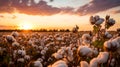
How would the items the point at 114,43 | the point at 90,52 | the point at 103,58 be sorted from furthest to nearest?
the point at 90,52, the point at 114,43, the point at 103,58

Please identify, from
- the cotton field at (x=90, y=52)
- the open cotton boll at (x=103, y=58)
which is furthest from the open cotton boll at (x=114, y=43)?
the open cotton boll at (x=103, y=58)

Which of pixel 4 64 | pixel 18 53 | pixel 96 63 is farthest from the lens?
pixel 4 64

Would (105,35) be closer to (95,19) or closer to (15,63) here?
(95,19)

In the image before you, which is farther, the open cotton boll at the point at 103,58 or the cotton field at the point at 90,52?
the cotton field at the point at 90,52

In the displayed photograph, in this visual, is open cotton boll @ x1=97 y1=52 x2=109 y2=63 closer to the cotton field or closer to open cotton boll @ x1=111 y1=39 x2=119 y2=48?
the cotton field

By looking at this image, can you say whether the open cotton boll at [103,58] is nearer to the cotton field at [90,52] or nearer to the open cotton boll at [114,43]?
the cotton field at [90,52]

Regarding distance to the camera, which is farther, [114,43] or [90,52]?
[90,52]

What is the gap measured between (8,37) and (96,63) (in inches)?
299

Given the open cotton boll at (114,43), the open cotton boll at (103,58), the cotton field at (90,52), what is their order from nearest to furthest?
1. the open cotton boll at (103,58)
2. the cotton field at (90,52)
3. the open cotton boll at (114,43)

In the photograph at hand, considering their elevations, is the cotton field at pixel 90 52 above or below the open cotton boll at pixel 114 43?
below

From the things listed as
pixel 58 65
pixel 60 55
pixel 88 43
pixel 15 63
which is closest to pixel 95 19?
pixel 88 43

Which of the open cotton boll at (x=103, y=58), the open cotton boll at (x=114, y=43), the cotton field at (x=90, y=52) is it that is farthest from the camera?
the open cotton boll at (x=114, y=43)

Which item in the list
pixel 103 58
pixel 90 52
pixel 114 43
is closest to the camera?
pixel 103 58

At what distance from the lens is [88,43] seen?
8000 mm
